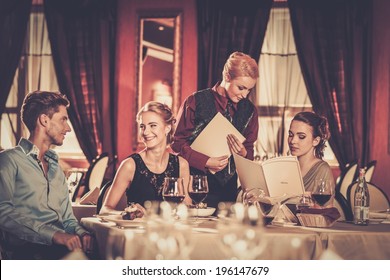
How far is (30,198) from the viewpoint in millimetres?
2264

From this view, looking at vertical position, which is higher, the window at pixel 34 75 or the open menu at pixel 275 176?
the window at pixel 34 75

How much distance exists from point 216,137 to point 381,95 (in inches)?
157

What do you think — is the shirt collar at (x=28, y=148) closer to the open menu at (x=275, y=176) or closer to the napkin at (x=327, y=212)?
the open menu at (x=275, y=176)

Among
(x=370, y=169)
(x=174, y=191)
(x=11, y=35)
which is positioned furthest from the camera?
(x=11, y=35)

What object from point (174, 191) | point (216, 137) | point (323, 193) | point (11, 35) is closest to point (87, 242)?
point (174, 191)

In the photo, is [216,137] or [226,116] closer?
[216,137]

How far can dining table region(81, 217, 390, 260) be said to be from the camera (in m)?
1.89

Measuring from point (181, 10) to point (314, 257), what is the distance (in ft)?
16.8

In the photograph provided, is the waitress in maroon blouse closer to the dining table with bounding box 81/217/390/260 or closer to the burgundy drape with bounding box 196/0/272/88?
the dining table with bounding box 81/217/390/260

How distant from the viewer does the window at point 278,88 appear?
6.52m

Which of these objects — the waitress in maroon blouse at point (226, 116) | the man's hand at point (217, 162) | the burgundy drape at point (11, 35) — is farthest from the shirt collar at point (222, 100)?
the burgundy drape at point (11, 35)

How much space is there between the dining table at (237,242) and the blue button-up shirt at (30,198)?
11.9 inches

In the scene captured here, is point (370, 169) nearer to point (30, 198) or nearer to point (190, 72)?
point (190, 72)
